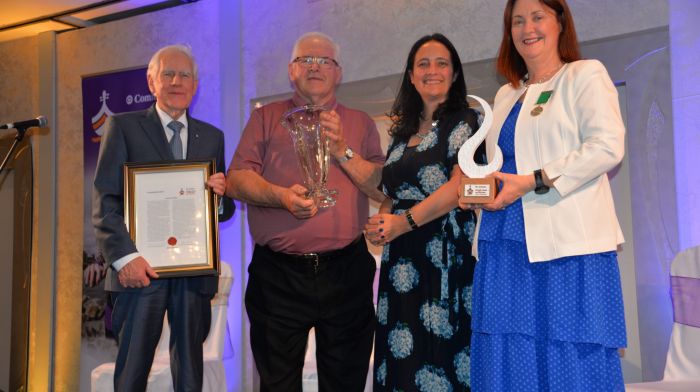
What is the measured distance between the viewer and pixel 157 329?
300 cm

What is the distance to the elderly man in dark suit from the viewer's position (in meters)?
2.95

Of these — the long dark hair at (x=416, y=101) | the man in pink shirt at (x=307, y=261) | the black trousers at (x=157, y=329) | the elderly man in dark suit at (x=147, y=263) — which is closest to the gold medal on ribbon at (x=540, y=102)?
the long dark hair at (x=416, y=101)

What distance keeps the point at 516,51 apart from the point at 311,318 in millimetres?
1350

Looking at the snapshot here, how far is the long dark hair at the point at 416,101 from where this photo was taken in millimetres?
2805

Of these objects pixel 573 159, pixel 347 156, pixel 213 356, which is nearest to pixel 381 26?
pixel 347 156

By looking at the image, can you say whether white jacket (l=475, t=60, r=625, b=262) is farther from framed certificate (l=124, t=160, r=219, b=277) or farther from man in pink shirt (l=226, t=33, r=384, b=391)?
framed certificate (l=124, t=160, r=219, b=277)

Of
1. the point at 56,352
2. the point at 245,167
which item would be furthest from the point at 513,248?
the point at 56,352

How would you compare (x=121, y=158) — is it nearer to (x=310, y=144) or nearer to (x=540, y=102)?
(x=310, y=144)

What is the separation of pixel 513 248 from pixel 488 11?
240 cm

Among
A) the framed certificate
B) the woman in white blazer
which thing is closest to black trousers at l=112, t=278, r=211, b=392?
the framed certificate

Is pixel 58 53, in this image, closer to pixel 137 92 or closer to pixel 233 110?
pixel 137 92

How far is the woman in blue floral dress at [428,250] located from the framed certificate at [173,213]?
2.59 feet

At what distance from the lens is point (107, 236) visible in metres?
2.96

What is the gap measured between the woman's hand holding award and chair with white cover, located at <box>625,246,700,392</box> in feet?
3.96
